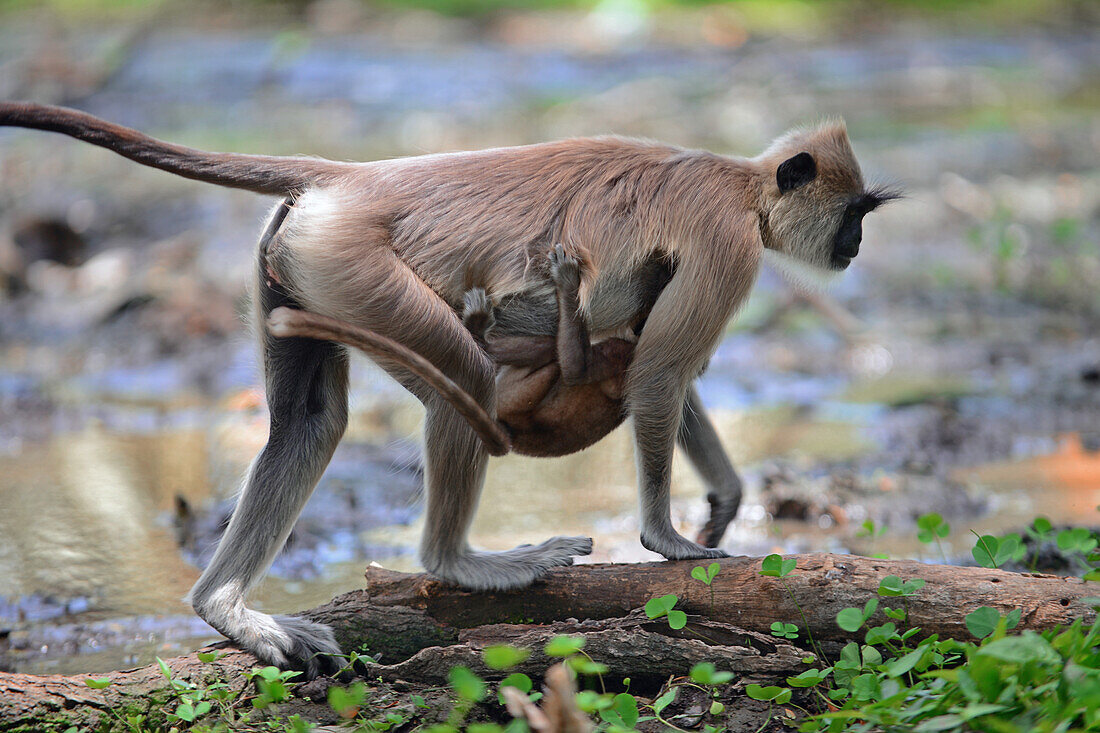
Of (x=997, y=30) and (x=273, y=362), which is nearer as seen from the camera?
(x=273, y=362)

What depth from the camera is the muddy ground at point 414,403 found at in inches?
202

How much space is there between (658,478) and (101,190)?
36.9 feet

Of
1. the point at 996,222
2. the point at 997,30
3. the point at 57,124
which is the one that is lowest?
the point at 57,124

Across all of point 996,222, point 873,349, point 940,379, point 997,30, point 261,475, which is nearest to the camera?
point 261,475

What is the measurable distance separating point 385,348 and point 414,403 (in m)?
0.84

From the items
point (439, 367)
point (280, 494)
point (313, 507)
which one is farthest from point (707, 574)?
point (313, 507)

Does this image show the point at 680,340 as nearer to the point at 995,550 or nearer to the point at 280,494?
the point at 995,550

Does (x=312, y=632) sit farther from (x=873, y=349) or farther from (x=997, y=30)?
(x=997, y=30)

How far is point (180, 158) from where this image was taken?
11.6 feet

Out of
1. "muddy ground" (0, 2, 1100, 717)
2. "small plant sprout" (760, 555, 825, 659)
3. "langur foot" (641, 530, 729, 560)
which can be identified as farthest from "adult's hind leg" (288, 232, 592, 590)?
"small plant sprout" (760, 555, 825, 659)

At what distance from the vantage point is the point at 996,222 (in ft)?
30.2

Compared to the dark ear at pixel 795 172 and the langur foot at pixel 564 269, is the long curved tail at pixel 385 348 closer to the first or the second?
the langur foot at pixel 564 269

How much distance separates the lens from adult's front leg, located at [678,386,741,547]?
13.8ft

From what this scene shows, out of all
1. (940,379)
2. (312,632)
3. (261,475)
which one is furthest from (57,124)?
(940,379)
